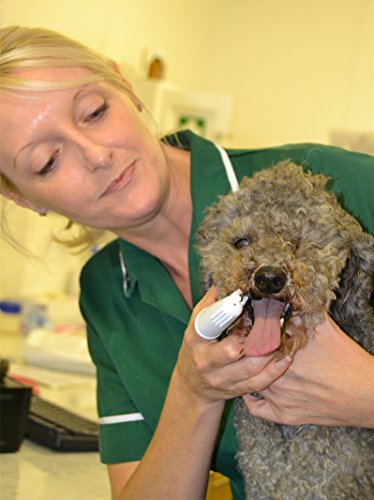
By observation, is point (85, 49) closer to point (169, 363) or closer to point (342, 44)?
point (169, 363)

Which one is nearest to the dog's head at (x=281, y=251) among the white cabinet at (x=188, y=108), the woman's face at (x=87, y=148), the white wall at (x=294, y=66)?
the woman's face at (x=87, y=148)

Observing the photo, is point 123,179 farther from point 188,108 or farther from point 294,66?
point 294,66

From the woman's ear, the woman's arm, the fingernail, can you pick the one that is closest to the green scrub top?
the woman's arm

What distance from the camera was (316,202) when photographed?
4.20ft

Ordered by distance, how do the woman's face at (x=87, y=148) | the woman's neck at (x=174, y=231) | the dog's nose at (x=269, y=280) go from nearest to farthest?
the dog's nose at (x=269, y=280)
the woman's face at (x=87, y=148)
the woman's neck at (x=174, y=231)

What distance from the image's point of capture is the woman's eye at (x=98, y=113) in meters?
1.60

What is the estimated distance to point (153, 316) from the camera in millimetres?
1679

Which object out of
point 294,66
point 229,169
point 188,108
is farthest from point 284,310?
point 294,66

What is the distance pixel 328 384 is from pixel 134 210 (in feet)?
1.94

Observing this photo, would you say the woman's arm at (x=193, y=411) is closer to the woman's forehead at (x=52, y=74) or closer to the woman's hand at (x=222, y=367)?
the woman's hand at (x=222, y=367)

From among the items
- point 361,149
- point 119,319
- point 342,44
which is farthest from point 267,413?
point 342,44

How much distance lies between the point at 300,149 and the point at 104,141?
0.42 metres

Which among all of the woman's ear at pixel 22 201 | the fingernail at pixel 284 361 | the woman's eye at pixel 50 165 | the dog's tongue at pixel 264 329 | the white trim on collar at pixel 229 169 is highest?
the white trim on collar at pixel 229 169

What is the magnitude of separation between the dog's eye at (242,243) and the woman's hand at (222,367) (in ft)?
0.30
